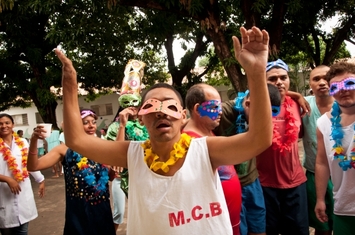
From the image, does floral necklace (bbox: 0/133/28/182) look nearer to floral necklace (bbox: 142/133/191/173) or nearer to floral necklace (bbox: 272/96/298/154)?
floral necklace (bbox: 142/133/191/173)

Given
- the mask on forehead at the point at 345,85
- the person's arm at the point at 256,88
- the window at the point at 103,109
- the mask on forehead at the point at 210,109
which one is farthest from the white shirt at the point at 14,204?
the window at the point at 103,109

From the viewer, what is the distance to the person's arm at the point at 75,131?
5.39 feet

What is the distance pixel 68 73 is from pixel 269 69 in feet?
6.46

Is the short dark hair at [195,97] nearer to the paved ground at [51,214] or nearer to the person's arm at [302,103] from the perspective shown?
the person's arm at [302,103]

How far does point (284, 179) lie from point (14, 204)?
9.37ft

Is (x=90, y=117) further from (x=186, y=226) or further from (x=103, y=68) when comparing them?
(x=103, y=68)

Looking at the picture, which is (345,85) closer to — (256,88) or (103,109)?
(256,88)

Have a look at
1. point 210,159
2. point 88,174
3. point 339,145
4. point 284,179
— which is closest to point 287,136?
point 284,179

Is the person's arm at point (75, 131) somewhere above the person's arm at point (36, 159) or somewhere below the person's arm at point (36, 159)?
above

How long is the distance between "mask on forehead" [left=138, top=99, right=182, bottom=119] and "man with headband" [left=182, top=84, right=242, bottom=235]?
0.59 meters

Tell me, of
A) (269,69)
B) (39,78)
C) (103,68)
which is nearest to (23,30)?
(39,78)

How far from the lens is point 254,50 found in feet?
4.44

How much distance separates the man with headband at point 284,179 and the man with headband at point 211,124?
A: 0.59 meters

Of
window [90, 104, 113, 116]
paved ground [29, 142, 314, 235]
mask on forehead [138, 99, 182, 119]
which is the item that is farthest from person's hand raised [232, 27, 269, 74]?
window [90, 104, 113, 116]
